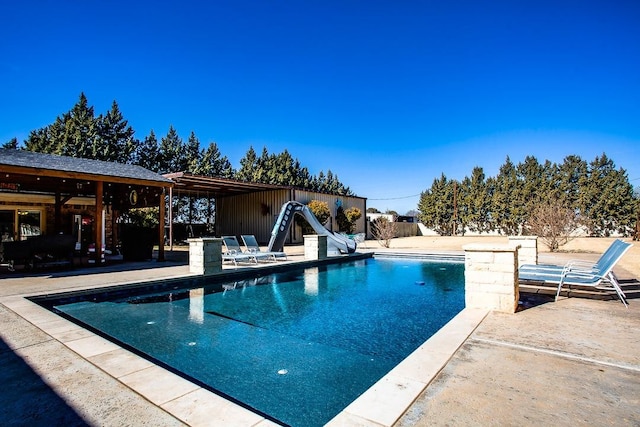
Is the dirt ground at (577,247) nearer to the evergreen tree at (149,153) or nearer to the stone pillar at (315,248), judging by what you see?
the stone pillar at (315,248)

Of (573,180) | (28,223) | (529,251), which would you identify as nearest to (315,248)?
(529,251)

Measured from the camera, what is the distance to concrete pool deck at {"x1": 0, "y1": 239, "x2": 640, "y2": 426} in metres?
1.93

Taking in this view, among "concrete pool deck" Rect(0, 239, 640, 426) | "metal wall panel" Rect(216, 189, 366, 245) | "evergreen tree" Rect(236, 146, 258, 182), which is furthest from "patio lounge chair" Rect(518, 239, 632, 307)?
"evergreen tree" Rect(236, 146, 258, 182)

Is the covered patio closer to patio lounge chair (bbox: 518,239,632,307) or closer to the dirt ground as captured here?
the dirt ground

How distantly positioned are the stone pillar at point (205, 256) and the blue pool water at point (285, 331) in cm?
51

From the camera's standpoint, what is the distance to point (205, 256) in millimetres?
8047

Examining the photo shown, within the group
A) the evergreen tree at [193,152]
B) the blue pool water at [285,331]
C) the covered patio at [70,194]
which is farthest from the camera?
the evergreen tree at [193,152]

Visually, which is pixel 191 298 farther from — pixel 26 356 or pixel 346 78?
pixel 346 78

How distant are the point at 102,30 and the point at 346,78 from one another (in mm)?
9886

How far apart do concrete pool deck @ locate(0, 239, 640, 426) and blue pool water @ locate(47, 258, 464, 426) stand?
24.5 inches

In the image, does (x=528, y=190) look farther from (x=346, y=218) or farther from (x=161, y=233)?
(x=161, y=233)

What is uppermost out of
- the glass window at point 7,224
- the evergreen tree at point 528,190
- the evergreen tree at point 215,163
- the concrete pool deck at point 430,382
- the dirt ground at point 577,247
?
the evergreen tree at point 215,163

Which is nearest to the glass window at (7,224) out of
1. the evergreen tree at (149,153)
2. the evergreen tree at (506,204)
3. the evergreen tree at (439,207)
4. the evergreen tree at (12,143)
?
the evergreen tree at (149,153)

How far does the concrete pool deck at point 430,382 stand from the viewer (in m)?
1.93
